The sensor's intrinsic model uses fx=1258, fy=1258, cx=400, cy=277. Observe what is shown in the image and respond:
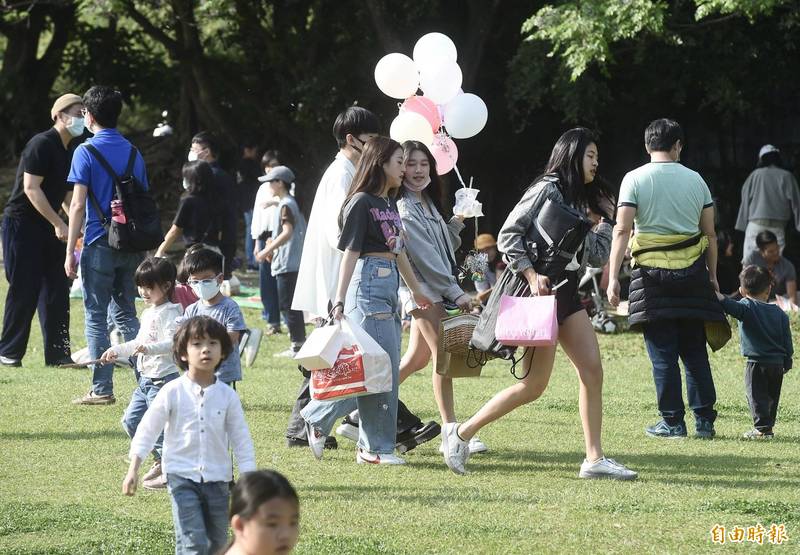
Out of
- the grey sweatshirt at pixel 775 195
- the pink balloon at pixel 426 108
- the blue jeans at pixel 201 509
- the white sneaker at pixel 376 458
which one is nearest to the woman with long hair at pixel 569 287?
the white sneaker at pixel 376 458

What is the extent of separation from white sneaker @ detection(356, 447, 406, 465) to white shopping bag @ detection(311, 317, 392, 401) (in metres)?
0.44

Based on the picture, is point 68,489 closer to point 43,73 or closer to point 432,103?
point 432,103

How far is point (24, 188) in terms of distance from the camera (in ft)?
31.2

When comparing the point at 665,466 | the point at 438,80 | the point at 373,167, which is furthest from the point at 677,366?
the point at 373,167

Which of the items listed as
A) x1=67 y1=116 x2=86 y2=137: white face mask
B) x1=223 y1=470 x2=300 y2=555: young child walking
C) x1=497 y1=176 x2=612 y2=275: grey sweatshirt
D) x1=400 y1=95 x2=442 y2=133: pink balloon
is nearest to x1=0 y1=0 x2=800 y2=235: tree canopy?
x1=400 y1=95 x2=442 y2=133: pink balloon

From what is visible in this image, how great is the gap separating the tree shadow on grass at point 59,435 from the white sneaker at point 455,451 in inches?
83.5

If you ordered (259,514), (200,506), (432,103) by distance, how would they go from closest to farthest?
(259,514) < (200,506) < (432,103)

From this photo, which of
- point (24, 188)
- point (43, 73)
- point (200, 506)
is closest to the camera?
point (200, 506)

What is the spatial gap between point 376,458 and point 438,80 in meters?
2.77

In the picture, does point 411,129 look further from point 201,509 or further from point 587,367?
point 201,509

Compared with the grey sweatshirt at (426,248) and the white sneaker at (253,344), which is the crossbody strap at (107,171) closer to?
the white sneaker at (253,344)

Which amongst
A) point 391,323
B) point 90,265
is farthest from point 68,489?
point 90,265

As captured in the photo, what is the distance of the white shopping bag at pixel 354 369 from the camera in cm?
662

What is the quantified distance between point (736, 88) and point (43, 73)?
13.5 metres
